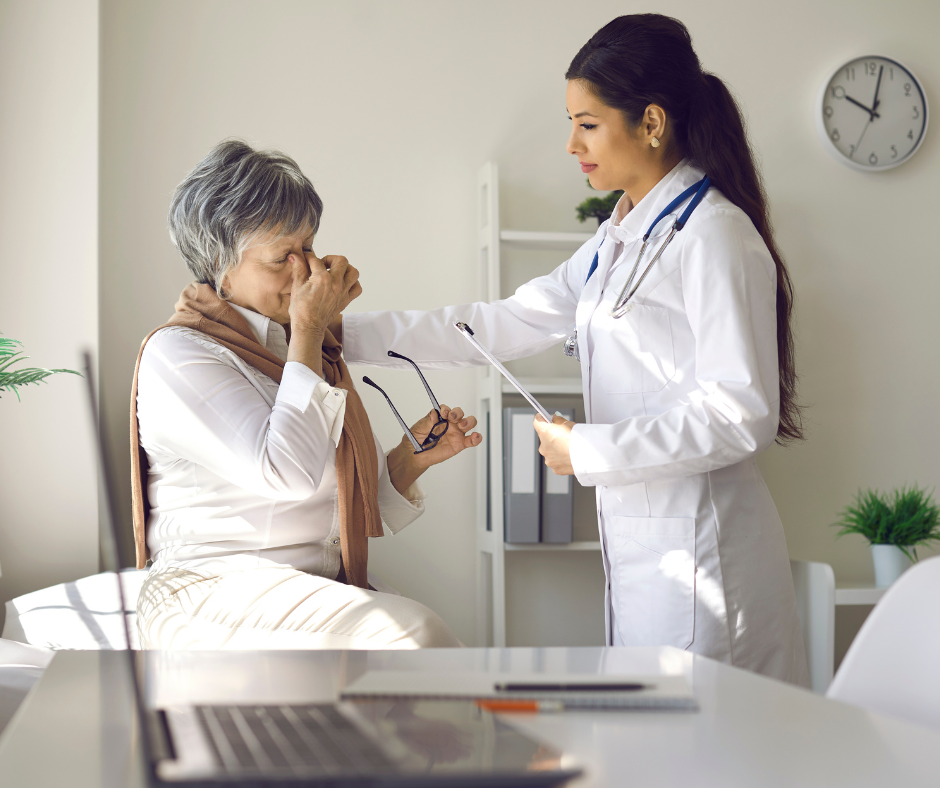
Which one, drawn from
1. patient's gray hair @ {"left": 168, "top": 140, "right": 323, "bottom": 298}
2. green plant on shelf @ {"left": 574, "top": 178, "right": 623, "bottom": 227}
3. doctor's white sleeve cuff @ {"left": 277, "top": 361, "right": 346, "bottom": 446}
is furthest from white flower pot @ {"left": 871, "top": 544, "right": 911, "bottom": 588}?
patient's gray hair @ {"left": 168, "top": 140, "right": 323, "bottom": 298}

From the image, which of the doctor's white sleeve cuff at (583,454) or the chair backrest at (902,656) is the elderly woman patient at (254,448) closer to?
the doctor's white sleeve cuff at (583,454)

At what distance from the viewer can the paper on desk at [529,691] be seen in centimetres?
68

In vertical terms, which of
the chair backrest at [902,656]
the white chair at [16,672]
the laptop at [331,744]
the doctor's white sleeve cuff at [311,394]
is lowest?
the white chair at [16,672]

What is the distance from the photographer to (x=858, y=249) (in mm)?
2889

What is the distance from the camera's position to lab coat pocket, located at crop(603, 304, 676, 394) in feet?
4.90

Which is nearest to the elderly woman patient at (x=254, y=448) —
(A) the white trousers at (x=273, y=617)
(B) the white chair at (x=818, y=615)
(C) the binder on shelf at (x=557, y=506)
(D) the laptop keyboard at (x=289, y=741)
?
(A) the white trousers at (x=273, y=617)

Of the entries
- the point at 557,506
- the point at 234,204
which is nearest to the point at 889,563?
the point at 557,506

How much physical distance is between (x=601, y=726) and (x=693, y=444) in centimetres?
80

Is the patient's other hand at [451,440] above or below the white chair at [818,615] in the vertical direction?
above

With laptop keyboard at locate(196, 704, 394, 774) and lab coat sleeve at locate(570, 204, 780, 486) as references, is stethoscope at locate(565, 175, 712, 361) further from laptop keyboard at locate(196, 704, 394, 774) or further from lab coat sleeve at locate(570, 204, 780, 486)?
laptop keyboard at locate(196, 704, 394, 774)

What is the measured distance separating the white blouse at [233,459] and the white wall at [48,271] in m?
0.78

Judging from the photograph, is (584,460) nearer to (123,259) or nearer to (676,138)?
(676,138)

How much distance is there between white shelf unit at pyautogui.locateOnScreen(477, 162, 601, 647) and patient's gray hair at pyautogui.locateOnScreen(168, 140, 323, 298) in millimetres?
980

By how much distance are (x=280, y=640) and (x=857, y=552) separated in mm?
2246
